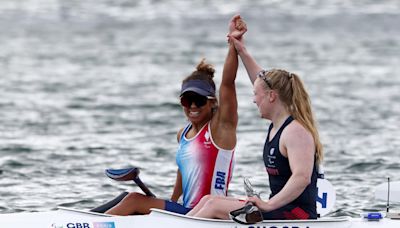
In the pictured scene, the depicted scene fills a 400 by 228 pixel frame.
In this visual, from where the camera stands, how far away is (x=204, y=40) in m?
31.3

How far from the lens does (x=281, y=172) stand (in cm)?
850

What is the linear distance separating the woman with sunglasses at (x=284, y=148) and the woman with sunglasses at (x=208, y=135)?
52 centimetres

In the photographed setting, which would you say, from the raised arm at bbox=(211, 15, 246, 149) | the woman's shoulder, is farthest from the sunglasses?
the woman's shoulder

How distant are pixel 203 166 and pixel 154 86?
1473cm

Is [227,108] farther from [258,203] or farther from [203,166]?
[258,203]

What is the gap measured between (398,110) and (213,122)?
11727 mm

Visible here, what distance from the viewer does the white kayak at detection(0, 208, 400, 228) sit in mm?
8414

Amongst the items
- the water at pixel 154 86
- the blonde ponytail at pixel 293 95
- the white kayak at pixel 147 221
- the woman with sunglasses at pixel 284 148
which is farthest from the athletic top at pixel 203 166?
the water at pixel 154 86

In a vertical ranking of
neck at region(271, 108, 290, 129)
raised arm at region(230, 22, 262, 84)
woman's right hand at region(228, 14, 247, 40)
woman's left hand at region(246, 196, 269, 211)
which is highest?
woman's right hand at region(228, 14, 247, 40)

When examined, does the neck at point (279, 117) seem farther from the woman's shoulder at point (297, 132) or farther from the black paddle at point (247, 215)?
the black paddle at point (247, 215)

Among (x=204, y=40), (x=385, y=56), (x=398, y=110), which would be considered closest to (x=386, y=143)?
(x=398, y=110)

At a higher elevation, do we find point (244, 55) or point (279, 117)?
point (244, 55)

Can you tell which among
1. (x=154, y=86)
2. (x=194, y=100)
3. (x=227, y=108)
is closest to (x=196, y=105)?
(x=194, y=100)

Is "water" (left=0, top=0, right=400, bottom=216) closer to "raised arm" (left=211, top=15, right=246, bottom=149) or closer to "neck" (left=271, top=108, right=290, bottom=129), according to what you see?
"raised arm" (left=211, top=15, right=246, bottom=149)
